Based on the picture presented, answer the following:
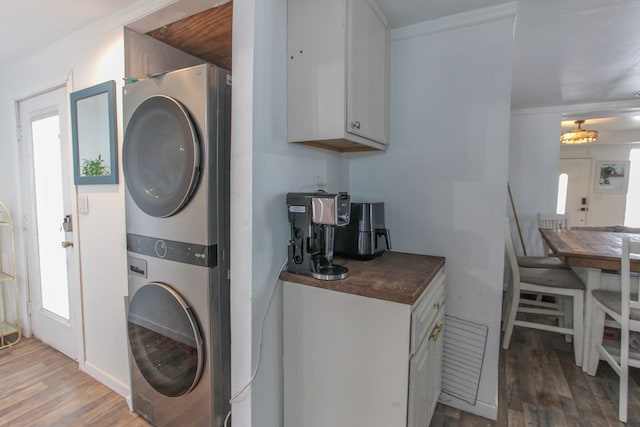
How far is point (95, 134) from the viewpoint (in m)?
1.91

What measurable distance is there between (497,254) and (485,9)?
1.28 meters

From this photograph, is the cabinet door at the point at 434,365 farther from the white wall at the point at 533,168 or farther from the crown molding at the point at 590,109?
the crown molding at the point at 590,109

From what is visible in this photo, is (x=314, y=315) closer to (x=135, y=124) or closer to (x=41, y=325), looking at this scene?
(x=135, y=124)

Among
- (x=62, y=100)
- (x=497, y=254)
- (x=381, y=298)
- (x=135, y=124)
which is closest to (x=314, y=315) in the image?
(x=381, y=298)

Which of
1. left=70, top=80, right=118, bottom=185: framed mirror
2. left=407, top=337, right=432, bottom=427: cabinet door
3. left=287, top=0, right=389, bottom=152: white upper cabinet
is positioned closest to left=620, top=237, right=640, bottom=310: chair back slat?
left=407, top=337, right=432, bottom=427: cabinet door

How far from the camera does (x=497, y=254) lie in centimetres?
167

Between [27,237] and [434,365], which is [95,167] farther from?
[434,365]

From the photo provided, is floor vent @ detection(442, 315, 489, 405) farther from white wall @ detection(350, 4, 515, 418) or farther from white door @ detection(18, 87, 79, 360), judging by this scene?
white door @ detection(18, 87, 79, 360)

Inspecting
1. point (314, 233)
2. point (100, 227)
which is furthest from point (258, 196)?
point (100, 227)

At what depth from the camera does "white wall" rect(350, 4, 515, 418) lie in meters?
1.63

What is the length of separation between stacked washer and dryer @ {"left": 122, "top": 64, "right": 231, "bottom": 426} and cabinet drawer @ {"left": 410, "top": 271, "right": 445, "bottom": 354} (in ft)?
2.73

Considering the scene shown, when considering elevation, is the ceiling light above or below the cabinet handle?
above

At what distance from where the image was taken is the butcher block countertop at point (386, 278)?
1178mm

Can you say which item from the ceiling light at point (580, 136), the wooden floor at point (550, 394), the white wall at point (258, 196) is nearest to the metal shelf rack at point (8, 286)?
the white wall at point (258, 196)
